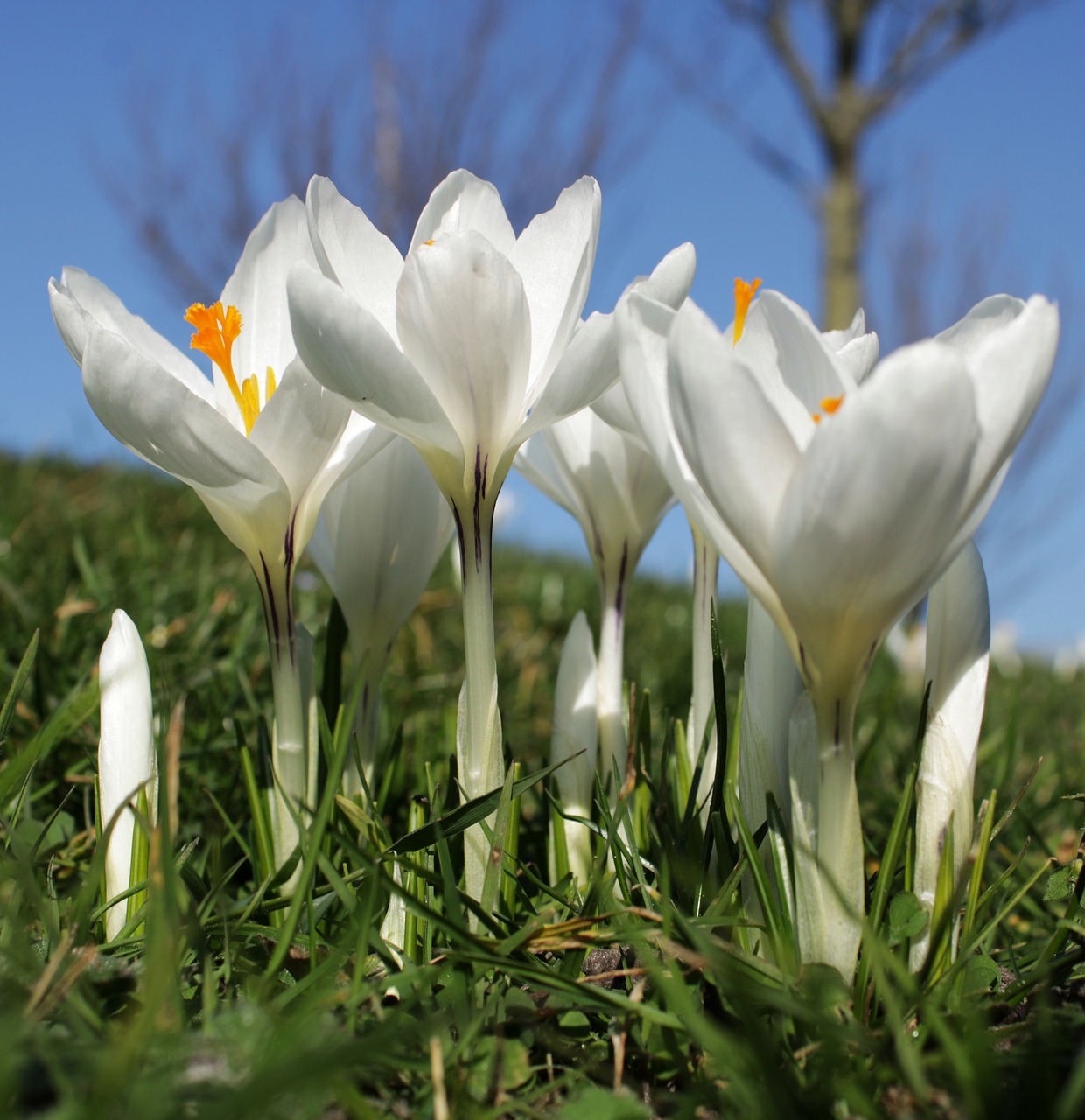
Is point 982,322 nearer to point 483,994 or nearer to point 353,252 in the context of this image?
point 353,252

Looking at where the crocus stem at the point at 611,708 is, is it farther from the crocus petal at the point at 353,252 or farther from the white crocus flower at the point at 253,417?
the crocus petal at the point at 353,252

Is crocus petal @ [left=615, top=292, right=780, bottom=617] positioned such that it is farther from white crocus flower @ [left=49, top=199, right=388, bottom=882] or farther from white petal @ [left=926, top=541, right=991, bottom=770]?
white crocus flower @ [left=49, top=199, right=388, bottom=882]

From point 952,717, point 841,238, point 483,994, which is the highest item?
point 841,238

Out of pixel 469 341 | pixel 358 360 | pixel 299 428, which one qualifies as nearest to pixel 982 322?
pixel 469 341

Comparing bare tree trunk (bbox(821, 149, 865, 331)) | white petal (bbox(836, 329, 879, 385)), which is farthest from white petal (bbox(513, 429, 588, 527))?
bare tree trunk (bbox(821, 149, 865, 331))

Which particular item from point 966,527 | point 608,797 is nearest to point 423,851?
point 608,797

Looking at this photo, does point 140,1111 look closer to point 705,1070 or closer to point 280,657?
point 705,1070

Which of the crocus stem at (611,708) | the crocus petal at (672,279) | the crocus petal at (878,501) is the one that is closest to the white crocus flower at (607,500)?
the crocus stem at (611,708)
